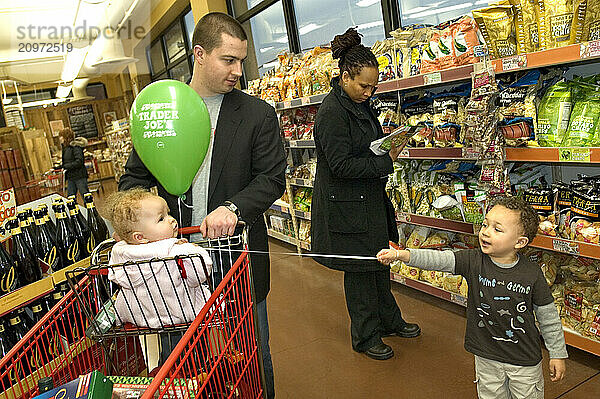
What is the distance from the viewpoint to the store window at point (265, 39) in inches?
268

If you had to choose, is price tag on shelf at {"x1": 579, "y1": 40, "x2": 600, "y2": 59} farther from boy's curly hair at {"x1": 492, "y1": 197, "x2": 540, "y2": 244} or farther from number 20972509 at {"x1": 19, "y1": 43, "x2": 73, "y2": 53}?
number 20972509 at {"x1": 19, "y1": 43, "x2": 73, "y2": 53}

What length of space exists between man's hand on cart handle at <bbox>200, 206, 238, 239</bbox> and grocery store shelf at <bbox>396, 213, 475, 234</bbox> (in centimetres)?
196

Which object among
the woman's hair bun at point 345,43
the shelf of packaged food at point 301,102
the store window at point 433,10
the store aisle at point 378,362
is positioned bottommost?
the store aisle at point 378,362

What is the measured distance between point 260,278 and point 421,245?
6.34 feet

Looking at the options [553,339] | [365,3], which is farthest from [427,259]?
[365,3]

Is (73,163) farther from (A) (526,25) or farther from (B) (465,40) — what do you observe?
(A) (526,25)

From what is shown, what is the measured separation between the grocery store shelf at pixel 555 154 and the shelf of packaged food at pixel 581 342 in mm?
948

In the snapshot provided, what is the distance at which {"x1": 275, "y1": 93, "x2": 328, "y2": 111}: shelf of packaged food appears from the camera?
14.8 feet

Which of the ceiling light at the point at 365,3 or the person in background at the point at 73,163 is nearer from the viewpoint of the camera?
the ceiling light at the point at 365,3

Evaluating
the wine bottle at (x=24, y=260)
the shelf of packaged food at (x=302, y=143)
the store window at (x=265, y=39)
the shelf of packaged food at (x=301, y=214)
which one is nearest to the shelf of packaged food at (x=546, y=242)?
the shelf of packaged food at (x=302, y=143)

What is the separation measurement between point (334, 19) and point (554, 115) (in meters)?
3.50

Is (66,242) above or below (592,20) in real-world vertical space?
below

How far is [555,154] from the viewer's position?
2.48 metres

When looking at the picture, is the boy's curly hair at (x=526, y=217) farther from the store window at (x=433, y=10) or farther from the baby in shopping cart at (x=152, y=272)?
the store window at (x=433, y=10)
